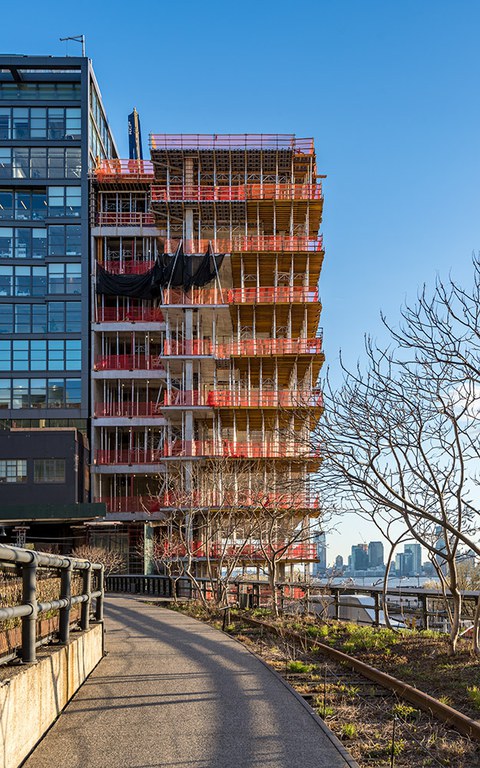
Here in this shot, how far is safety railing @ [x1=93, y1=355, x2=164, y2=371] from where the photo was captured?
213 ft

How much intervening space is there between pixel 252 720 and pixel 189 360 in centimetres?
4957

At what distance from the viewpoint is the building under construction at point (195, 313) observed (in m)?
56.1

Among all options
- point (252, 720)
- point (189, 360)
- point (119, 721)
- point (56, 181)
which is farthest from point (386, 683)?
point (56, 181)

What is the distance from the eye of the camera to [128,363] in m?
65.4

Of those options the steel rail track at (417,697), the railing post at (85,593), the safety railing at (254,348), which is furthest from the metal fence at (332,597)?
the safety railing at (254,348)

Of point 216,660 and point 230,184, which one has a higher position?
point 230,184

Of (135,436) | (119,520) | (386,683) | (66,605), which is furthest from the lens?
(135,436)

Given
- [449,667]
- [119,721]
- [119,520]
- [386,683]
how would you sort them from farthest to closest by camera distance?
[119,520] < [449,667] < [386,683] < [119,721]

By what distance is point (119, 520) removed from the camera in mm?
62500

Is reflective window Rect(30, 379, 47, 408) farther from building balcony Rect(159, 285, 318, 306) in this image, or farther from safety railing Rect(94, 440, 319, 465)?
building balcony Rect(159, 285, 318, 306)

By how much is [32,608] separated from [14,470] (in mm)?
53602

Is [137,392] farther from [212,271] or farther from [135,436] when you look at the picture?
[212,271]

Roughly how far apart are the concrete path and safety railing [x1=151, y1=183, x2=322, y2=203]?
48117 millimetres

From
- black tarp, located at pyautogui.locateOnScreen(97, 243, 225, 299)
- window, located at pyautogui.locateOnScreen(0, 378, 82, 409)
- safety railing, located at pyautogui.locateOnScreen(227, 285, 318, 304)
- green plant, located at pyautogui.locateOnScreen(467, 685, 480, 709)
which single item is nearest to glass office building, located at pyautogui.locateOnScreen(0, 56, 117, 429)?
window, located at pyautogui.locateOnScreen(0, 378, 82, 409)
